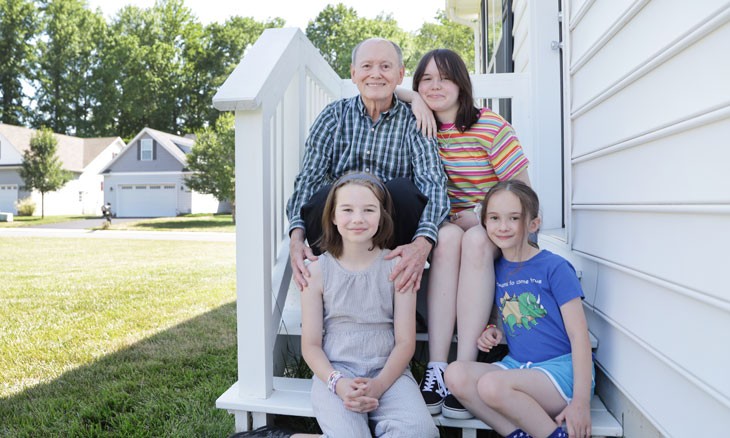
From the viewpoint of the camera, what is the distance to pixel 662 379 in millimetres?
1333

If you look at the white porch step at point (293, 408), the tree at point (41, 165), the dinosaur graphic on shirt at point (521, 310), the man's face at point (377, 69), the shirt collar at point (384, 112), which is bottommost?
the white porch step at point (293, 408)

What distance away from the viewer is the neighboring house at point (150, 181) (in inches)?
1016

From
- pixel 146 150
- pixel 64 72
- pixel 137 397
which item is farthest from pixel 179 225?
pixel 64 72

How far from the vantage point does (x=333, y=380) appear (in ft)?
5.31

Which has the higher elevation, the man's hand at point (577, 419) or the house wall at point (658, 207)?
the house wall at point (658, 207)

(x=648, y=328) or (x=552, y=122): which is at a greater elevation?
(x=552, y=122)

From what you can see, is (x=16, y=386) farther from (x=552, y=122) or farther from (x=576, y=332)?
(x=552, y=122)

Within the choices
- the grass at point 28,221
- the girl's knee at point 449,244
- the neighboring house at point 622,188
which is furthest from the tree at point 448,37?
the girl's knee at point 449,244

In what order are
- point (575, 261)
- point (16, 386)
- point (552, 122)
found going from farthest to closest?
point (552, 122), point (16, 386), point (575, 261)

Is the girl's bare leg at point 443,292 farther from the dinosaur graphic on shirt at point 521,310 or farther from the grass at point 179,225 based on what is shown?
the grass at point 179,225

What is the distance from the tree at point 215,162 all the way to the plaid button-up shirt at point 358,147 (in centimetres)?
1723

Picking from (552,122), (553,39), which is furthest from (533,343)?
(553,39)

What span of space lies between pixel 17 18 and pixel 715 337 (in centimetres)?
3913

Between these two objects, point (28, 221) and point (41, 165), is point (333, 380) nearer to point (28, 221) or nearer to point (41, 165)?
point (28, 221)
